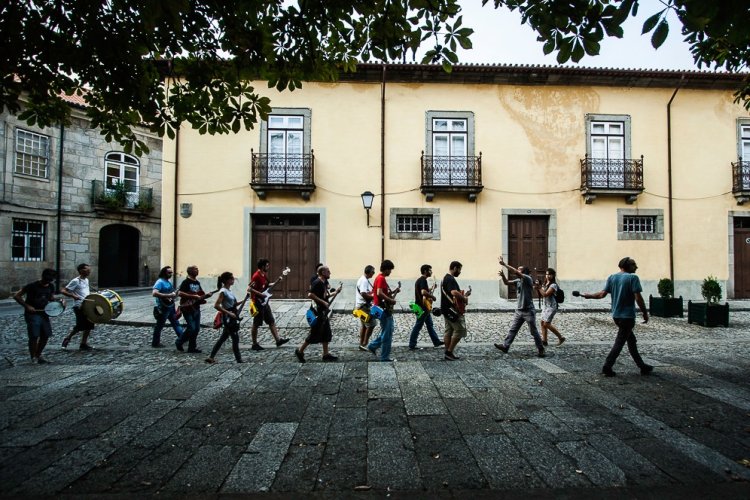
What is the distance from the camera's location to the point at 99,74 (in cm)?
431

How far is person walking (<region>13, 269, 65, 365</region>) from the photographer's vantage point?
6.12 meters

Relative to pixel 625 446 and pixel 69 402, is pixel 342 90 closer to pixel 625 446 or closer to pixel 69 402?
pixel 69 402

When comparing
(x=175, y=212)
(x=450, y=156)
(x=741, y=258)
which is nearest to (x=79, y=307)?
(x=175, y=212)

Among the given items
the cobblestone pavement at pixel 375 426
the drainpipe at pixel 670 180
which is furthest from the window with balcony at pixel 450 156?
the cobblestone pavement at pixel 375 426

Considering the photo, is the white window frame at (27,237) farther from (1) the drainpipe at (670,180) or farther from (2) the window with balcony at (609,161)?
(1) the drainpipe at (670,180)

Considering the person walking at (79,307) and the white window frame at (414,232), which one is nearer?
the person walking at (79,307)

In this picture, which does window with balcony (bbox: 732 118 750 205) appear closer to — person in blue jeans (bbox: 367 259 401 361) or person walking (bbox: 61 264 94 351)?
person in blue jeans (bbox: 367 259 401 361)

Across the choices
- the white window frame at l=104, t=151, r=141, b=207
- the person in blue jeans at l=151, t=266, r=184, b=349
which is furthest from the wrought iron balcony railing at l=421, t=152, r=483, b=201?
the white window frame at l=104, t=151, r=141, b=207

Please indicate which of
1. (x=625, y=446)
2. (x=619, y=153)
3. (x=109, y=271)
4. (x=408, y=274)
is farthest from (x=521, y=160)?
(x=109, y=271)

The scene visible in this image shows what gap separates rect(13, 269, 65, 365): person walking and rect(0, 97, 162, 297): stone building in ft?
42.4

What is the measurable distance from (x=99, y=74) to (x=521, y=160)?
43.2ft

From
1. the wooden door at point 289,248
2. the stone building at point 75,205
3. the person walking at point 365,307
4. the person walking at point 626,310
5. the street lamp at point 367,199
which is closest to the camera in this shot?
the person walking at point 626,310

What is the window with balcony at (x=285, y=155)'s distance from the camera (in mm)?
13930

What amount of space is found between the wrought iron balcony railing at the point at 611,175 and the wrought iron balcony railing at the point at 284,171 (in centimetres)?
972
